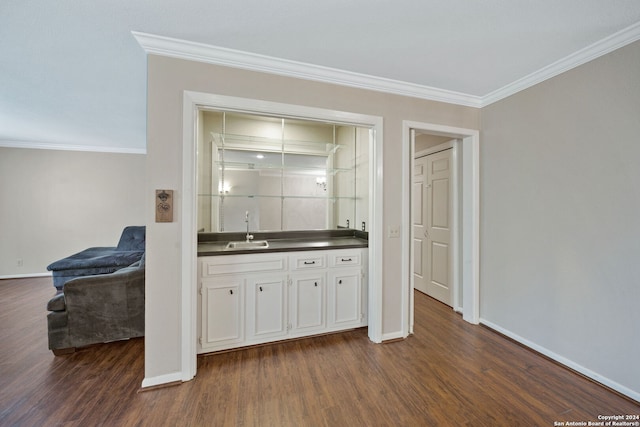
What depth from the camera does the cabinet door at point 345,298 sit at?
2584 mm

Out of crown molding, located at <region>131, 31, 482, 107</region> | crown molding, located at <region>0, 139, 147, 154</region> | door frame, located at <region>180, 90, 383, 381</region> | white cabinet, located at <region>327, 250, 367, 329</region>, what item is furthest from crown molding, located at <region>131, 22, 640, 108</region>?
crown molding, located at <region>0, 139, 147, 154</region>

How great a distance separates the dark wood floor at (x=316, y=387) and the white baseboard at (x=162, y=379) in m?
0.06

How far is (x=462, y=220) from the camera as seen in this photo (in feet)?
10.1

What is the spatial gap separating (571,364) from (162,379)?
330 centimetres

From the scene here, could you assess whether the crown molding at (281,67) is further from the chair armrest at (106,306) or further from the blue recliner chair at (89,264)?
the blue recliner chair at (89,264)

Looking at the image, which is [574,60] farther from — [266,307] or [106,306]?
[106,306]

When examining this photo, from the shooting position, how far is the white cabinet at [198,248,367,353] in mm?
2207

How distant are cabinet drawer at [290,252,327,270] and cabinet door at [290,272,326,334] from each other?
8 cm

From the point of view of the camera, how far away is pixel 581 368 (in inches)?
78.9

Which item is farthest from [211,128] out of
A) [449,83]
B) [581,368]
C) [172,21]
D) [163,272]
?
[581,368]

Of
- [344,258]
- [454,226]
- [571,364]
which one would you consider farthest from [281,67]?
[571,364]

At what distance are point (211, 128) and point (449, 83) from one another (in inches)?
111

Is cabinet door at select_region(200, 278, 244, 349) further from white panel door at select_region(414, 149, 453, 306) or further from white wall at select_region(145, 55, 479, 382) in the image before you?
white panel door at select_region(414, 149, 453, 306)

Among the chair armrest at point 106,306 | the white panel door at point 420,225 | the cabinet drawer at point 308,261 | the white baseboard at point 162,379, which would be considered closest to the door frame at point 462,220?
the white panel door at point 420,225
